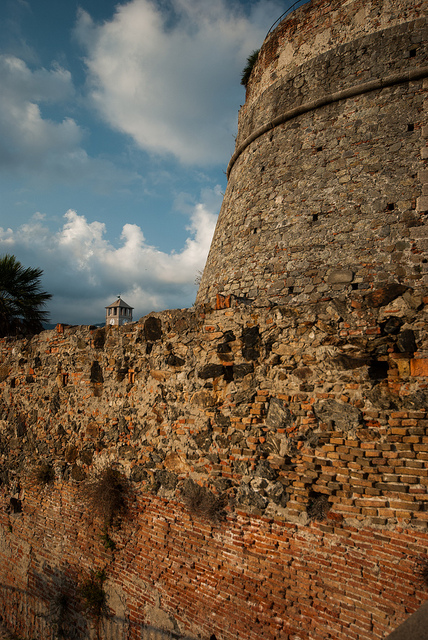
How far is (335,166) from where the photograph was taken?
8.61 metres

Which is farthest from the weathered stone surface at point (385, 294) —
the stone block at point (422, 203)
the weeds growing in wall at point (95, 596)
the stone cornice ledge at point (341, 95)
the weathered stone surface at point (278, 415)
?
the stone cornice ledge at point (341, 95)

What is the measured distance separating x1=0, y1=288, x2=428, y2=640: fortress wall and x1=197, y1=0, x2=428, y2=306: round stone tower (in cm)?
333

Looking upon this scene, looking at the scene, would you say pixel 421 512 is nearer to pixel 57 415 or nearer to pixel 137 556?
pixel 137 556

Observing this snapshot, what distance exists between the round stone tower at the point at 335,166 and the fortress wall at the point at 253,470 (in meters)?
3.33

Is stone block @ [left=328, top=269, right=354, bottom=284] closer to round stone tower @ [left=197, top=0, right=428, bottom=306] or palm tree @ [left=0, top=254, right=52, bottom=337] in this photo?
round stone tower @ [left=197, top=0, right=428, bottom=306]

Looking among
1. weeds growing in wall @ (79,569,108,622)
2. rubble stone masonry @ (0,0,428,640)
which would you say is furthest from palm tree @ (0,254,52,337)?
weeds growing in wall @ (79,569,108,622)

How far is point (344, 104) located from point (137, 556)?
9314 mm

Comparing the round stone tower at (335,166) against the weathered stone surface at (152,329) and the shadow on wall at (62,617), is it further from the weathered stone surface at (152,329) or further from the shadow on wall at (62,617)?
the shadow on wall at (62,617)

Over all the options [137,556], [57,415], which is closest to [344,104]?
[57,415]

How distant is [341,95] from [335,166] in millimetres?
1665

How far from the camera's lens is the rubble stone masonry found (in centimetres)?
338

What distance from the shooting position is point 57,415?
6.12 m

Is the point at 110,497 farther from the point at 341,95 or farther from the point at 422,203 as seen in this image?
the point at 341,95

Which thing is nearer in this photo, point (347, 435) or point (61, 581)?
point (347, 435)
